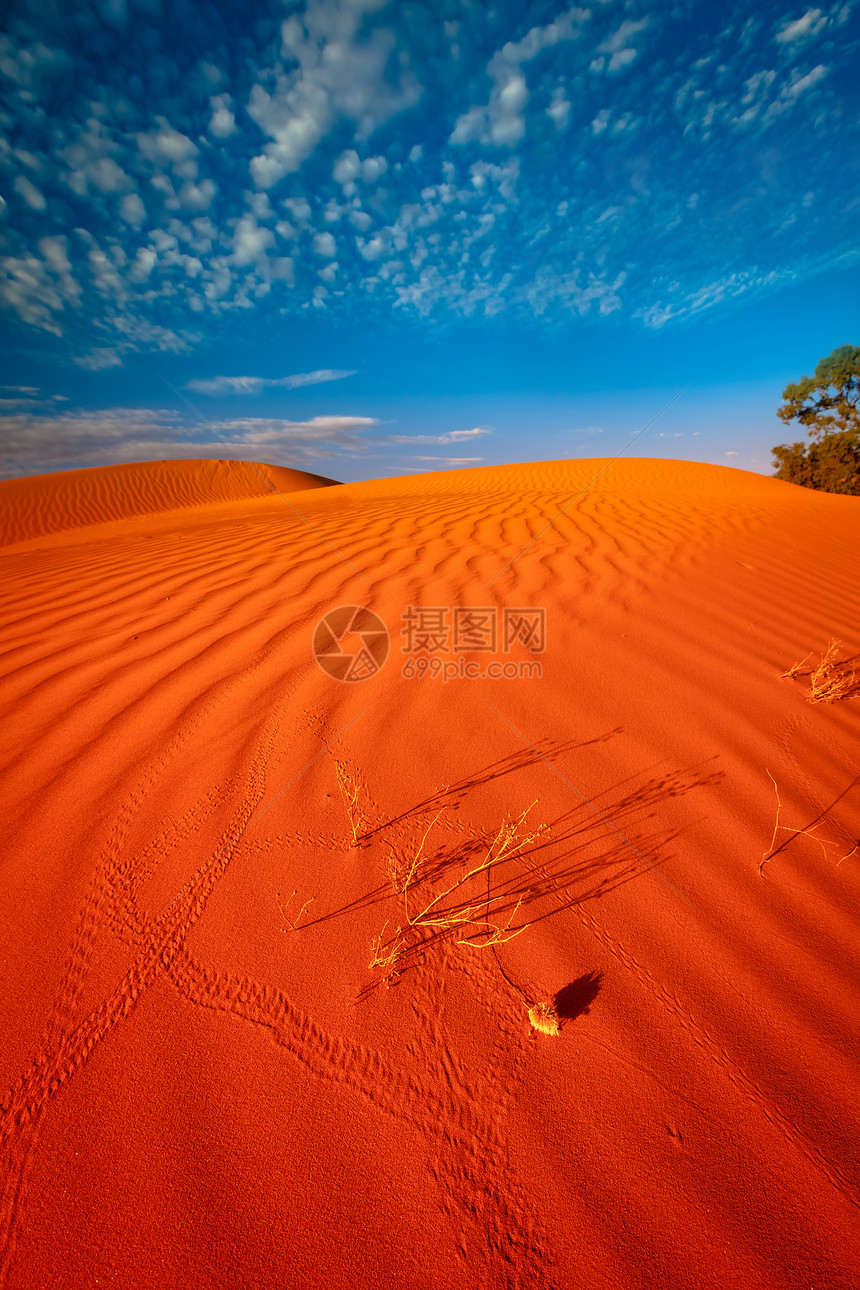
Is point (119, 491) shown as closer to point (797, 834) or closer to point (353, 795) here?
point (353, 795)

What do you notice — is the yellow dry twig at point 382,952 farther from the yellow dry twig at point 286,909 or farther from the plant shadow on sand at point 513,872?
the yellow dry twig at point 286,909

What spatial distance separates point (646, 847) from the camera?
1620 mm

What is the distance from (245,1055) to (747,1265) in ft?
3.43

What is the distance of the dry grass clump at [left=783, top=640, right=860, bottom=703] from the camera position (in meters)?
2.40

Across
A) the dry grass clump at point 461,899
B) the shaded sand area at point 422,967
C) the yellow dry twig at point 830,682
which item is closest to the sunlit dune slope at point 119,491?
the shaded sand area at point 422,967

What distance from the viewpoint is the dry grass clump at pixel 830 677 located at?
2.40 meters

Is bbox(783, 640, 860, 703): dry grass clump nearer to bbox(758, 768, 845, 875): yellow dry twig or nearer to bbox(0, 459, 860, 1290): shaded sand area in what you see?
bbox(0, 459, 860, 1290): shaded sand area

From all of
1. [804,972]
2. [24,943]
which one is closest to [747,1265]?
[804,972]

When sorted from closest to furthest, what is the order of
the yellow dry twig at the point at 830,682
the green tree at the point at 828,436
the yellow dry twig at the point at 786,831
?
the yellow dry twig at the point at 786,831 < the yellow dry twig at the point at 830,682 < the green tree at the point at 828,436

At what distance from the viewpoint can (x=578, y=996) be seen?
120cm

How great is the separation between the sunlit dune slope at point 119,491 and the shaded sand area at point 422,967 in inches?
670

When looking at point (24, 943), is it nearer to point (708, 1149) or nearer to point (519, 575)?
point (708, 1149)

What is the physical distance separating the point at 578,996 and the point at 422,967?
407 millimetres

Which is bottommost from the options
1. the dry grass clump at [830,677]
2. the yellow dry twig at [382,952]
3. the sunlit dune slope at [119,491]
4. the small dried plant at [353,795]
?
the sunlit dune slope at [119,491]
